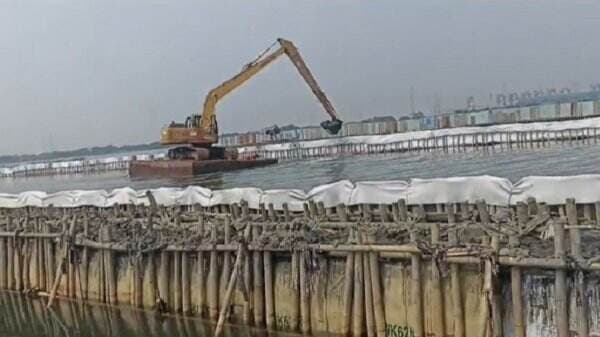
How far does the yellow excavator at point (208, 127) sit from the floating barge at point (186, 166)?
53.9 inches

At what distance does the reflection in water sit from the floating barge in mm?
50576

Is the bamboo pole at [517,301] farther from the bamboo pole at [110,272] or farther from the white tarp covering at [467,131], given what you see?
the white tarp covering at [467,131]

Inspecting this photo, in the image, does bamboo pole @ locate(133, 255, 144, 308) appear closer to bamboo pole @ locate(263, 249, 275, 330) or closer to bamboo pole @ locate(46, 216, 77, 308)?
bamboo pole @ locate(46, 216, 77, 308)

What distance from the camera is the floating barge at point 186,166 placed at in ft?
238

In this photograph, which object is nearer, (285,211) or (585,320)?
(585,320)

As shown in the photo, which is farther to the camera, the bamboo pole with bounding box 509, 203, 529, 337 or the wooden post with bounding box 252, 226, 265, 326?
the wooden post with bounding box 252, 226, 265, 326

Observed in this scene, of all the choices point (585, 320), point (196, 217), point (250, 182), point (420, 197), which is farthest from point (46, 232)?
point (250, 182)

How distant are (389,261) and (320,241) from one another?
205 cm

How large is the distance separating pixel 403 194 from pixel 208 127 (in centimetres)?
5663

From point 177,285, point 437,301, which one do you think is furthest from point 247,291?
point 437,301

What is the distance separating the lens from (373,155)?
96188 mm

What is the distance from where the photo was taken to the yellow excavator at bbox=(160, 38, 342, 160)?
72250mm

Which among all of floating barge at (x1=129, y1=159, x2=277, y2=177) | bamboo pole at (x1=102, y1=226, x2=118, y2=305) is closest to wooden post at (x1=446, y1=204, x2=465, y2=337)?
bamboo pole at (x1=102, y1=226, x2=118, y2=305)

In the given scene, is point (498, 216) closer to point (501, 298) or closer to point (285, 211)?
point (501, 298)
